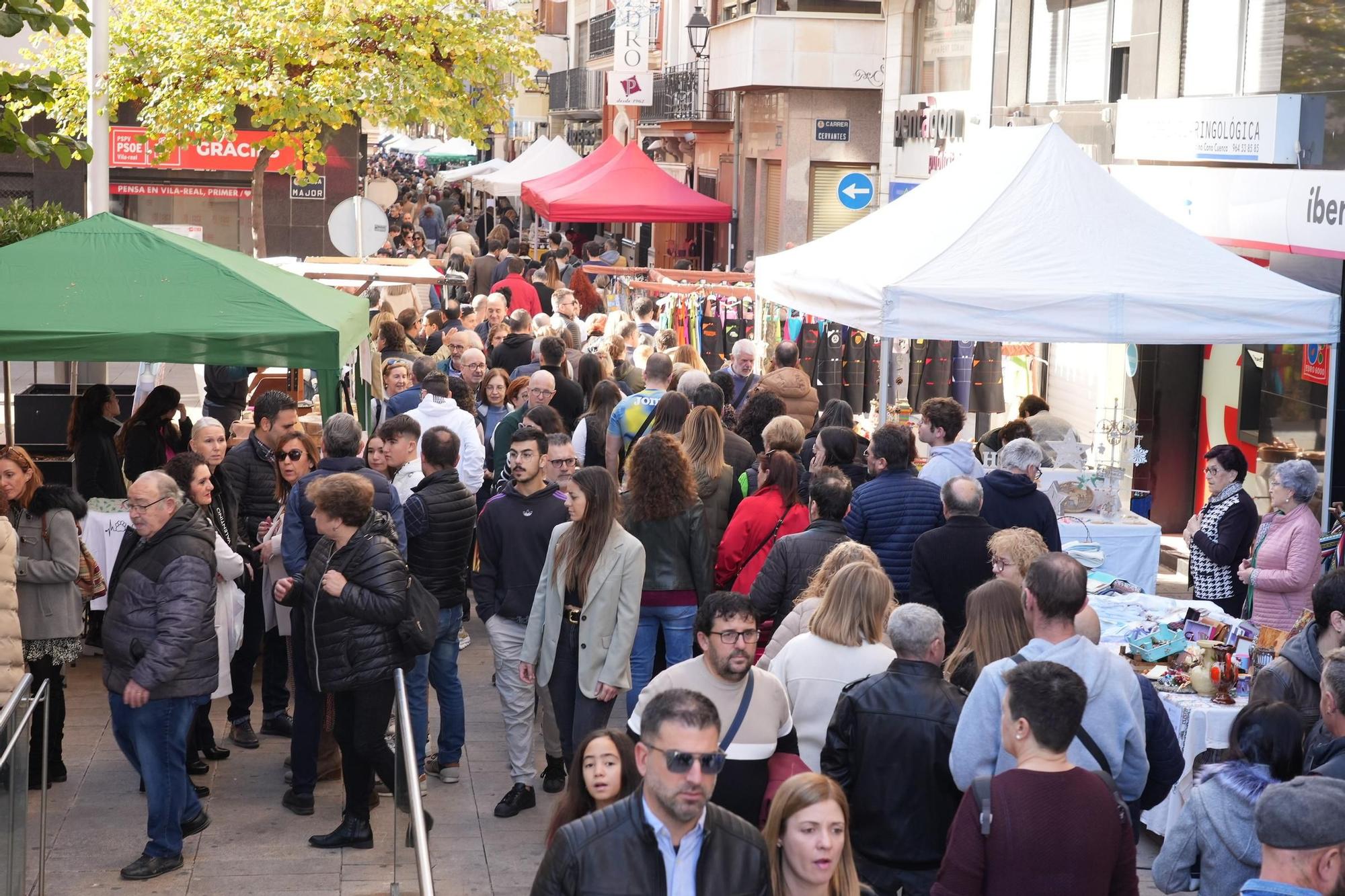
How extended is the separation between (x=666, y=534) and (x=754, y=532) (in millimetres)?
521

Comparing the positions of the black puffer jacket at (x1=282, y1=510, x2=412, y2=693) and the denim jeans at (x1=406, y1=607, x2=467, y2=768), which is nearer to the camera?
the black puffer jacket at (x1=282, y1=510, x2=412, y2=693)

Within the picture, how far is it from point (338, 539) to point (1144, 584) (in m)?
5.67

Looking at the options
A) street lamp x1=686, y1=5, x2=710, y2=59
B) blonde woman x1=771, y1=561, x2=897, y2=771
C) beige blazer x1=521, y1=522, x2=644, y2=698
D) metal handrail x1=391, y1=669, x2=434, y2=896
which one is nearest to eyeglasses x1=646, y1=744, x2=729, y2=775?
metal handrail x1=391, y1=669, x2=434, y2=896

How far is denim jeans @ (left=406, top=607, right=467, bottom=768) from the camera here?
7.59m

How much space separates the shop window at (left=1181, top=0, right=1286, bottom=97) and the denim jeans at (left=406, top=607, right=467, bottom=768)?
24.2 feet

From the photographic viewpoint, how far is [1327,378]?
1076cm

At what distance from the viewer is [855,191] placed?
16.6m

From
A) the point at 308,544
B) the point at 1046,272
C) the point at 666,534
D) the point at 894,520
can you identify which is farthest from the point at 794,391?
the point at 308,544

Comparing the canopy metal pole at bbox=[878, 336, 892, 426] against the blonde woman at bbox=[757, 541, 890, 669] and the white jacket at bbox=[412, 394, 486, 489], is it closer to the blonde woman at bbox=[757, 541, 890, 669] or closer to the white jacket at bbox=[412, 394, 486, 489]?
the white jacket at bbox=[412, 394, 486, 489]

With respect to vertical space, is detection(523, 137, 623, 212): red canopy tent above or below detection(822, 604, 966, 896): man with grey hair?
above

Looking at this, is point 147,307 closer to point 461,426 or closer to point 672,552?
point 461,426

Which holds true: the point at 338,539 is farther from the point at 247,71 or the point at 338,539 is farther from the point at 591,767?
the point at 247,71

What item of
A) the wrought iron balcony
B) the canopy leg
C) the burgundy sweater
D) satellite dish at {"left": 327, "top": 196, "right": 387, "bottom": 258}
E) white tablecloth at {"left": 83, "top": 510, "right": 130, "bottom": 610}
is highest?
the wrought iron balcony

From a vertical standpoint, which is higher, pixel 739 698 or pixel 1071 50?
pixel 1071 50
